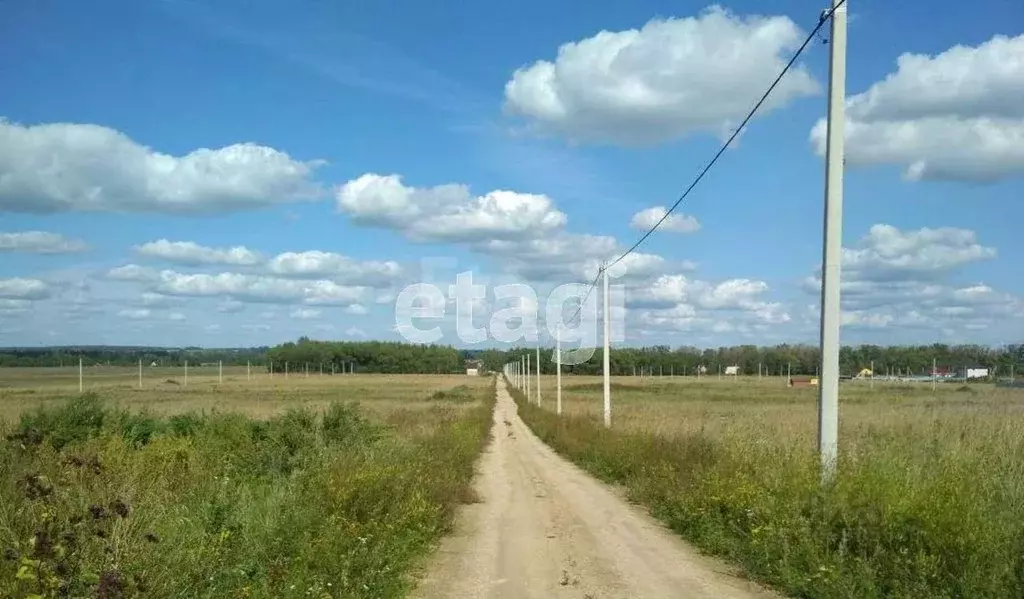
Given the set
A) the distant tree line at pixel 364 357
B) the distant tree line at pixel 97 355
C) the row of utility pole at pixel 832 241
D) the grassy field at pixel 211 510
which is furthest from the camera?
the distant tree line at pixel 364 357

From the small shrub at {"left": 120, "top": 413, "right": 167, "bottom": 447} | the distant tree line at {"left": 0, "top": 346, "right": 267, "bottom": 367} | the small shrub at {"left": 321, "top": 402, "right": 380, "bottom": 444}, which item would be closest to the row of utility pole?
the small shrub at {"left": 321, "top": 402, "right": 380, "bottom": 444}

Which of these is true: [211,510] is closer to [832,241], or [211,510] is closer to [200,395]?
[832,241]

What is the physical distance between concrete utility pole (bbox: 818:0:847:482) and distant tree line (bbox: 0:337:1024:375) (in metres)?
88.6

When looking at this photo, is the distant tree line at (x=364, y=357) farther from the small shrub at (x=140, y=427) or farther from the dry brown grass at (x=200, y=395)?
the small shrub at (x=140, y=427)

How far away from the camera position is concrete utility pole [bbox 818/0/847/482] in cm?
1044

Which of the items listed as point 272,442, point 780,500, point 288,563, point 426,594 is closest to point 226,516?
point 288,563

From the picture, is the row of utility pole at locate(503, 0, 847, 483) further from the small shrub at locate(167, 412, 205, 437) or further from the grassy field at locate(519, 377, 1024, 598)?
the small shrub at locate(167, 412, 205, 437)

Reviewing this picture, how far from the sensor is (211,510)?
905 cm

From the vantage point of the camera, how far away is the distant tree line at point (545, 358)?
394 ft

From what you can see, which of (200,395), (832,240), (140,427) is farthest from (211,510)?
(200,395)

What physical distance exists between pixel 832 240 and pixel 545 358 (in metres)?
110

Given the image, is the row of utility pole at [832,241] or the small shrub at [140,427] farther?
the small shrub at [140,427]

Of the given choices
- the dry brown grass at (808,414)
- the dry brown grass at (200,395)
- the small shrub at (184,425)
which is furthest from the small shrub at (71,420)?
the dry brown grass at (808,414)

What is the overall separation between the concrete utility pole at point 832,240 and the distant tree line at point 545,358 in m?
88.6
